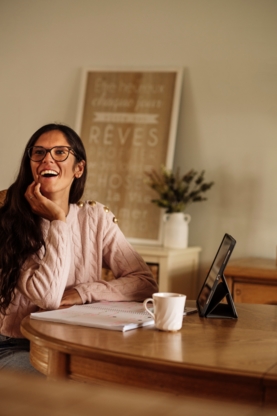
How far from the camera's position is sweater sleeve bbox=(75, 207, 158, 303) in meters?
1.85

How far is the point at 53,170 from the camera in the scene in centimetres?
204

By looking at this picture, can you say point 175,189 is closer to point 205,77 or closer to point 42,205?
point 205,77

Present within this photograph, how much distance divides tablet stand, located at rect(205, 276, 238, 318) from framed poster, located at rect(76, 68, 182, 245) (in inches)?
81.3

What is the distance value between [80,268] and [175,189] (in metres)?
1.71

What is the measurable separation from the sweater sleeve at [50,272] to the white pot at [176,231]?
6.00 ft

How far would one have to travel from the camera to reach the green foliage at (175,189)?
3.63 metres

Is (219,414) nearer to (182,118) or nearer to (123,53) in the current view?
(182,118)

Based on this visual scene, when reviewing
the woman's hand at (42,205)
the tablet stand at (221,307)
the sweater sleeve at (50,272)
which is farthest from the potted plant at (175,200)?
the tablet stand at (221,307)

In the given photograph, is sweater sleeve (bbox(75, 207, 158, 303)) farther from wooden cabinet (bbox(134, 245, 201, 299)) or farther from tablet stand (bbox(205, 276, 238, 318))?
wooden cabinet (bbox(134, 245, 201, 299))

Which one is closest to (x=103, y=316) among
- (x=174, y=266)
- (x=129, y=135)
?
(x=174, y=266)

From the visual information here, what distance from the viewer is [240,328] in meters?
1.47

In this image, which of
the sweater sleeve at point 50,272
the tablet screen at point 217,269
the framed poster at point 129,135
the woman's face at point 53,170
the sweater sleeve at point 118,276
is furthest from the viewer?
the framed poster at point 129,135

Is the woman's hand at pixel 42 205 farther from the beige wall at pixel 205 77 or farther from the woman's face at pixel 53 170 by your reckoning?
the beige wall at pixel 205 77

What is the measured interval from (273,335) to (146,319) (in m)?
0.31
